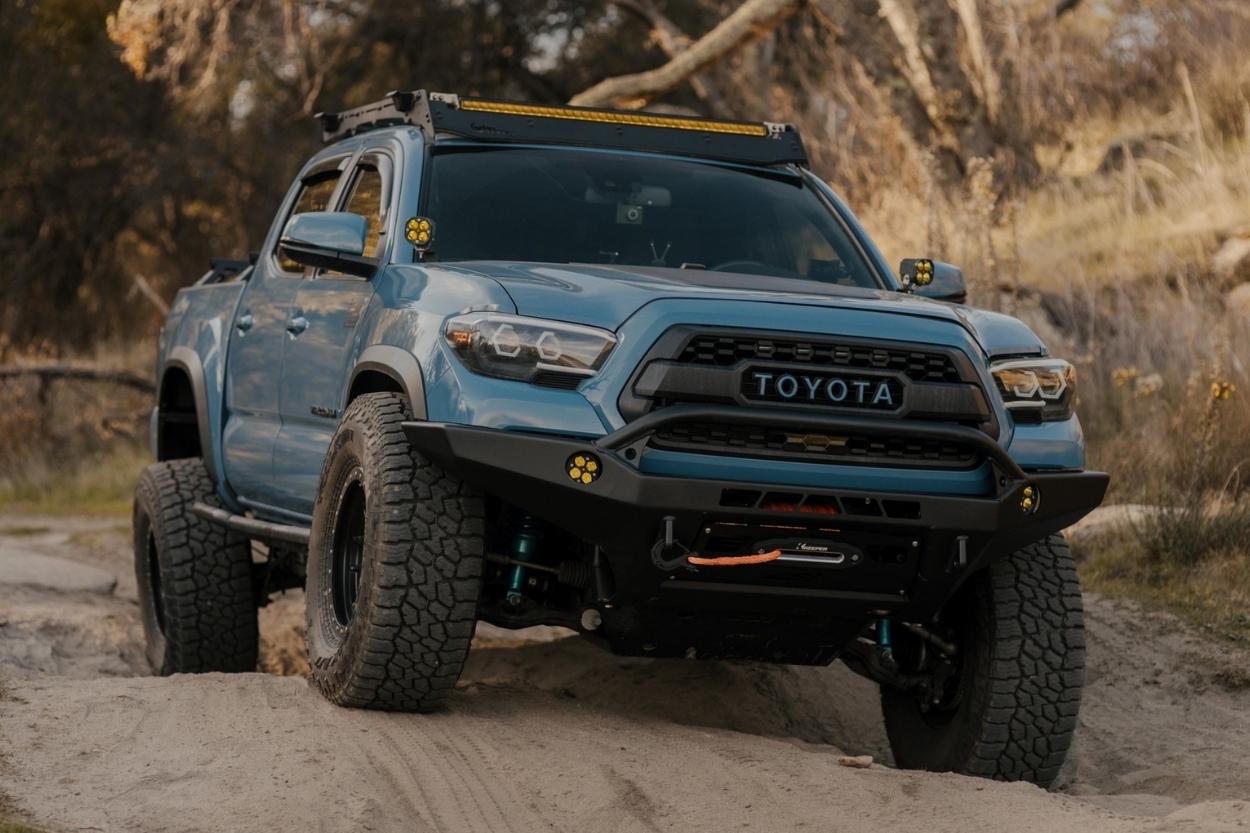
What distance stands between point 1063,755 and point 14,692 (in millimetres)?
3266

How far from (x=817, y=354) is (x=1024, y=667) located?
1.23 metres

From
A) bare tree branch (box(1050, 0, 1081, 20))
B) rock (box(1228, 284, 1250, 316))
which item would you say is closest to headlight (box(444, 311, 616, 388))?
rock (box(1228, 284, 1250, 316))

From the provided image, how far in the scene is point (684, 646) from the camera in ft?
18.1

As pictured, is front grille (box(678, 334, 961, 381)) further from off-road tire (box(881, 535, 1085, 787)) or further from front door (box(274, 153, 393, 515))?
front door (box(274, 153, 393, 515))

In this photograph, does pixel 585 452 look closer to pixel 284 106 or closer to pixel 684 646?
pixel 684 646

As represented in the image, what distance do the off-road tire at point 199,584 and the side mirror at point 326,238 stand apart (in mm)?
2019

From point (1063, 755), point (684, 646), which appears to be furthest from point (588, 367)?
point (1063, 755)

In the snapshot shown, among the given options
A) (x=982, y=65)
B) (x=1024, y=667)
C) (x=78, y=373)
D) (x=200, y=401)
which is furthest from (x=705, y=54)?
(x=1024, y=667)

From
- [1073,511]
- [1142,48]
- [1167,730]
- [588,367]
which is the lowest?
[1167,730]

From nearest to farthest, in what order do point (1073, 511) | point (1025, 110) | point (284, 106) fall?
point (1073, 511)
point (1025, 110)
point (284, 106)

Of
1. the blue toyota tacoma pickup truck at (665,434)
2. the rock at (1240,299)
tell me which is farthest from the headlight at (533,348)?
the rock at (1240,299)

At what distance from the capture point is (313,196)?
7785 millimetres

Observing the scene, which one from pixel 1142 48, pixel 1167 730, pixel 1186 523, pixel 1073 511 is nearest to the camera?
pixel 1073 511

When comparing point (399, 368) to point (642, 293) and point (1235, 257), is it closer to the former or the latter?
point (642, 293)
